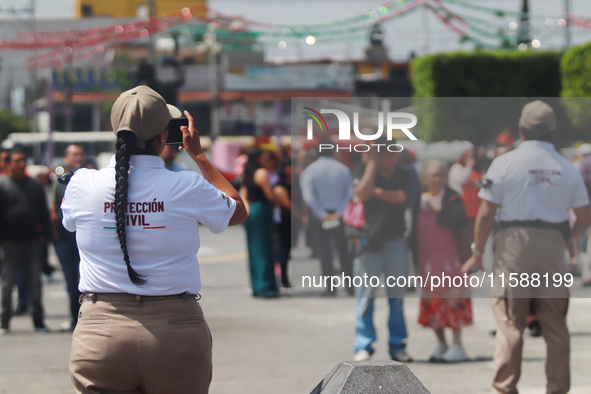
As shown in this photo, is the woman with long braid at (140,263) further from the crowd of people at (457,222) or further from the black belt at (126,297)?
the crowd of people at (457,222)

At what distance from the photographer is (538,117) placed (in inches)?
202

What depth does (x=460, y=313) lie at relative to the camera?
6.32 metres

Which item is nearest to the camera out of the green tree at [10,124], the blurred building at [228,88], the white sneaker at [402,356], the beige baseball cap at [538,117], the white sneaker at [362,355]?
the beige baseball cap at [538,117]

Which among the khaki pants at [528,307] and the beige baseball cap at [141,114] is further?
the khaki pants at [528,307]

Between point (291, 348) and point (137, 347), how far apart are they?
4.41 metres

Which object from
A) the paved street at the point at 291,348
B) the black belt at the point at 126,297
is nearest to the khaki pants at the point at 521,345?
the paved street at the point at 291,348

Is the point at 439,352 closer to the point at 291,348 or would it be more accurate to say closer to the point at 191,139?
the point at 291,348

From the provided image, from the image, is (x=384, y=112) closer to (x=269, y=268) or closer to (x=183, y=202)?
(x=183, y=202)

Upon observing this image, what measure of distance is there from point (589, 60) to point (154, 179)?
20.5 m

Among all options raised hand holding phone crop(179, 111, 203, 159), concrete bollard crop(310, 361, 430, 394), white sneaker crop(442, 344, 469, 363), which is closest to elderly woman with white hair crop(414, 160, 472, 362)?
white sneaker crop(442, 344, 469, 363)

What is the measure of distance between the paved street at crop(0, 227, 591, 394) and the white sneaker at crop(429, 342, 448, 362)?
0.31 ft

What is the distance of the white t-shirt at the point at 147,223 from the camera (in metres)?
2.85

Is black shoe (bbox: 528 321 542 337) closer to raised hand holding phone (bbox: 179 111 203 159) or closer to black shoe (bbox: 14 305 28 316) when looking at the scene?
raised hand holding phone (bbox: 179 111 203 159)

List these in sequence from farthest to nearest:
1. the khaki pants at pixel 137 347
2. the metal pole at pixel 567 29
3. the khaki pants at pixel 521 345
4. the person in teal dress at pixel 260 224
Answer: the metal pole at pixel 567 29
the person in teal dress at pixel 260 224
the khaki pants at pixel 521 345
the khaki pants at pixel 137 347
